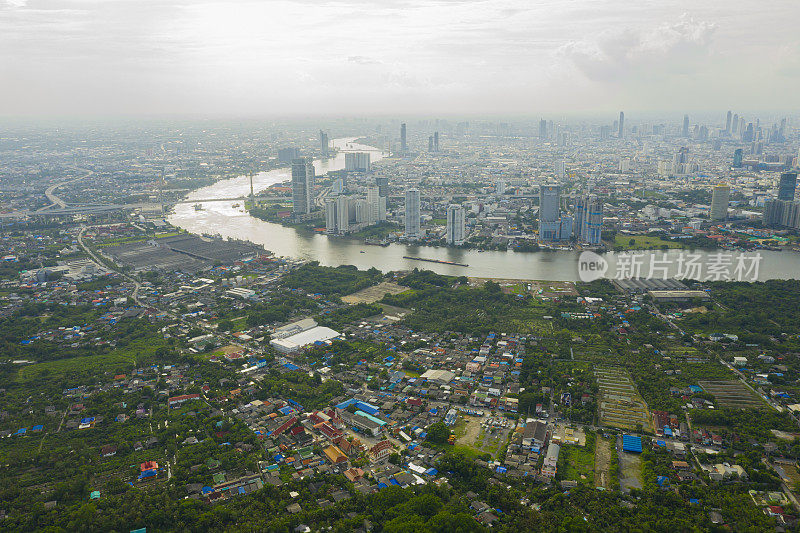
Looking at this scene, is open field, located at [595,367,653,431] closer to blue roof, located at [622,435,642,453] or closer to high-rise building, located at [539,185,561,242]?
blue roof, located at [622,435,642,453]

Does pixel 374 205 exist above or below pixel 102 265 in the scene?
above

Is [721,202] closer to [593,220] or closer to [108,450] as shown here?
[593,220]

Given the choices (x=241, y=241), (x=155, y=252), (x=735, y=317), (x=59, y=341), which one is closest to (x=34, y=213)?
(x=155, y=252)

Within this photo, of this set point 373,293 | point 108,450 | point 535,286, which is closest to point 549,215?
point 535,286

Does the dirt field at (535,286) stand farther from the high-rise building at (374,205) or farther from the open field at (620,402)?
the high-rise building at (374,205)

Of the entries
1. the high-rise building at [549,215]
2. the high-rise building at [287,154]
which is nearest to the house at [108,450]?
the high-rise building at [549,215]

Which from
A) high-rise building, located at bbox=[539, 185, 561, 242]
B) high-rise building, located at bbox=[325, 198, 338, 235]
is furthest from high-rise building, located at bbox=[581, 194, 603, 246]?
high-rise building, located at bbox=[325, 198, 338, 235]

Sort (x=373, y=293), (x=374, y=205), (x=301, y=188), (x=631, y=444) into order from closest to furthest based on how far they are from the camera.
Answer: (x=631, y=444) → (x=373, y=293) → (x=374, y=205) → (x=301, y=188)

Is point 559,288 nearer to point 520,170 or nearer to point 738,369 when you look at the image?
point 738,369
